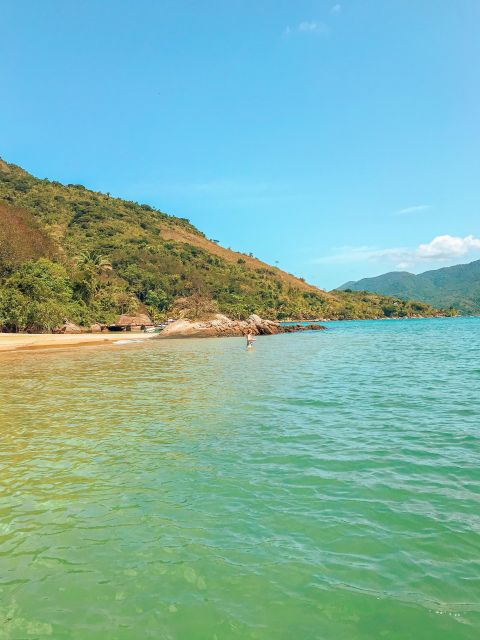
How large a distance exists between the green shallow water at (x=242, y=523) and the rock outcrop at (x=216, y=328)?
60876mm

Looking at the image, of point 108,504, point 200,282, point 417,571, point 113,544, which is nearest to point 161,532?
point 113,544

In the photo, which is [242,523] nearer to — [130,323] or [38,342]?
[38,342]

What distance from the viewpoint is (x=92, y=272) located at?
8862 cm

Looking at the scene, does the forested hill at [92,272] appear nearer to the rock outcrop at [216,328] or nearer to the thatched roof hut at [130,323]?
the thatched roof hut at [130,323]

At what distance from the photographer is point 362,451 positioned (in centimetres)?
982

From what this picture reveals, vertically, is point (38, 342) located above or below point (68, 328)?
below

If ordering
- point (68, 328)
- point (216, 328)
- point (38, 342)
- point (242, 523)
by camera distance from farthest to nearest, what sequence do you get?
point (216, 328)
point (68, 328)
point (38, 342)
point (242, 523)

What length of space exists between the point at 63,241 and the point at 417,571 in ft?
498

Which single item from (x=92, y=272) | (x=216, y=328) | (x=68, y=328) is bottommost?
(x=216, y=328)

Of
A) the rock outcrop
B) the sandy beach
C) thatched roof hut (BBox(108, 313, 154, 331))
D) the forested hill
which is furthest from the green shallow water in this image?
thatched roof hut (BBox(108, 313, 154, 331))

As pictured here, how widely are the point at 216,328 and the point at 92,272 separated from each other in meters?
29.6

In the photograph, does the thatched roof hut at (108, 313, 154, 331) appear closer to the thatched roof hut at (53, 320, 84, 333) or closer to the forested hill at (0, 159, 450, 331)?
the forested hill at (0, 159, 450, 331)

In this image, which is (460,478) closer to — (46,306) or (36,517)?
(36,517)

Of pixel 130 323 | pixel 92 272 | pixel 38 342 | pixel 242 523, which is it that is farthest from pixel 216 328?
pixel 242 523
